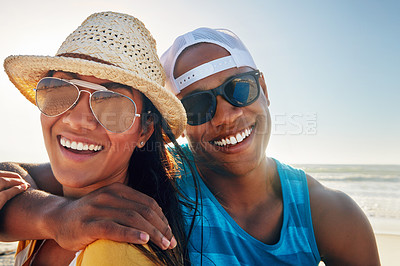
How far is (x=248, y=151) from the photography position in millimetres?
2506

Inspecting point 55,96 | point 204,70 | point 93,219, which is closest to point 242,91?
point 204,70

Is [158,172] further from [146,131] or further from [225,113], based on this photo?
[225,113]

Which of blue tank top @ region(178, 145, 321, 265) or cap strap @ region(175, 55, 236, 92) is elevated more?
cap strap @ region(175, 55, 236, 92)

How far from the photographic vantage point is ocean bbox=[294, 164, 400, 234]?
31.8 feet

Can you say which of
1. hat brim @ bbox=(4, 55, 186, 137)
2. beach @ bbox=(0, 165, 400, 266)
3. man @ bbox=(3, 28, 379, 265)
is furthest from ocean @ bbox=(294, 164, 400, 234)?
hat brim @ bbox=(4, 55, 186, 137)

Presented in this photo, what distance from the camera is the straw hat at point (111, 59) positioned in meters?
1.57

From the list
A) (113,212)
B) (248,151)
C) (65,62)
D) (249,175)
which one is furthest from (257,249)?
(65,62)

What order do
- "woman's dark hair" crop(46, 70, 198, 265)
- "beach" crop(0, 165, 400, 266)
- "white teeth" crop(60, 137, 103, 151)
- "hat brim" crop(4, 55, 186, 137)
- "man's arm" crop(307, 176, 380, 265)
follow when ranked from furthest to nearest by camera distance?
"beach" crop(0, 165, 400, 266) < "man's arm" crop(307, 176, 380, 265) < "woman's dark hair" crop(46, 70, 198, 265) < "white teeth" crop(60, 137, 103, 151) < "hat brim" crop(4, 55, 186, 137)

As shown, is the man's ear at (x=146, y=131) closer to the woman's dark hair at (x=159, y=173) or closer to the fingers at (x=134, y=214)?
the woman's dark hair at (x=159, y=173)

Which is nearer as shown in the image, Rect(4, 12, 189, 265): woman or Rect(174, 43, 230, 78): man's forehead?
Rect(4, 12, 189, 265): woman

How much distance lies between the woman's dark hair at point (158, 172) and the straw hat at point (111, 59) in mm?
90

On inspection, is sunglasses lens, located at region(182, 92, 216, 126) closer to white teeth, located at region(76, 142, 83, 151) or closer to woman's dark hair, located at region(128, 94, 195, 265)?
woman's dark hair, located at region(128, 94, 195, 265)

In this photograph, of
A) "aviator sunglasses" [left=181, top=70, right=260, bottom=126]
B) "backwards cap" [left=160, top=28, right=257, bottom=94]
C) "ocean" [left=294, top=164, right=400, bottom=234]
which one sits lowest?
"ocean" [left=294, top=164, right=400, bottom=234]

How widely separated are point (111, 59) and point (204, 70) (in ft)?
3.12
